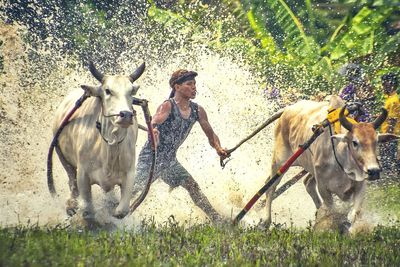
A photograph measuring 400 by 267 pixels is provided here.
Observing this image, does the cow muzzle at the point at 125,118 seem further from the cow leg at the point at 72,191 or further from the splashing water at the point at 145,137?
the cow leg at the point at 72,191

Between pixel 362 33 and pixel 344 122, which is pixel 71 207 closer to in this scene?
→ pixel 344 122

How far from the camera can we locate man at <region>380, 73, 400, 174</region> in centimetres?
1438

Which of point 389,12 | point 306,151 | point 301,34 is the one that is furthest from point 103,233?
point 301,34

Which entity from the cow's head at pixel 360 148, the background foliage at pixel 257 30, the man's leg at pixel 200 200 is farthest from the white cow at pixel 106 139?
the background foliage at pixel 257 30

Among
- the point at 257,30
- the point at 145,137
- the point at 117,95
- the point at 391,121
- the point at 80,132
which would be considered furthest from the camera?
the point at 257,30

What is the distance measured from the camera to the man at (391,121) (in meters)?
14.4

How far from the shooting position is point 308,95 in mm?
17797

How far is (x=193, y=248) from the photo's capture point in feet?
23.3

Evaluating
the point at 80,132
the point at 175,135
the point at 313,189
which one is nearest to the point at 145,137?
the point at 175,135

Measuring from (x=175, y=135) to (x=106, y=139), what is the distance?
1813mm

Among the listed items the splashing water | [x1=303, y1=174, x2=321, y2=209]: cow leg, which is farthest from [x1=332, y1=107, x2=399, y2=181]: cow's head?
[x1=303, y1=174, x2=321, y2=209]: cow leg

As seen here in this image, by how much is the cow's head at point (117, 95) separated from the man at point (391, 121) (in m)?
7.01

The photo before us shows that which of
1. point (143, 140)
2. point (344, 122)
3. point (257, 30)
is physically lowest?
point (344, 122)

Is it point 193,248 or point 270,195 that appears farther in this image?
point 270,195
